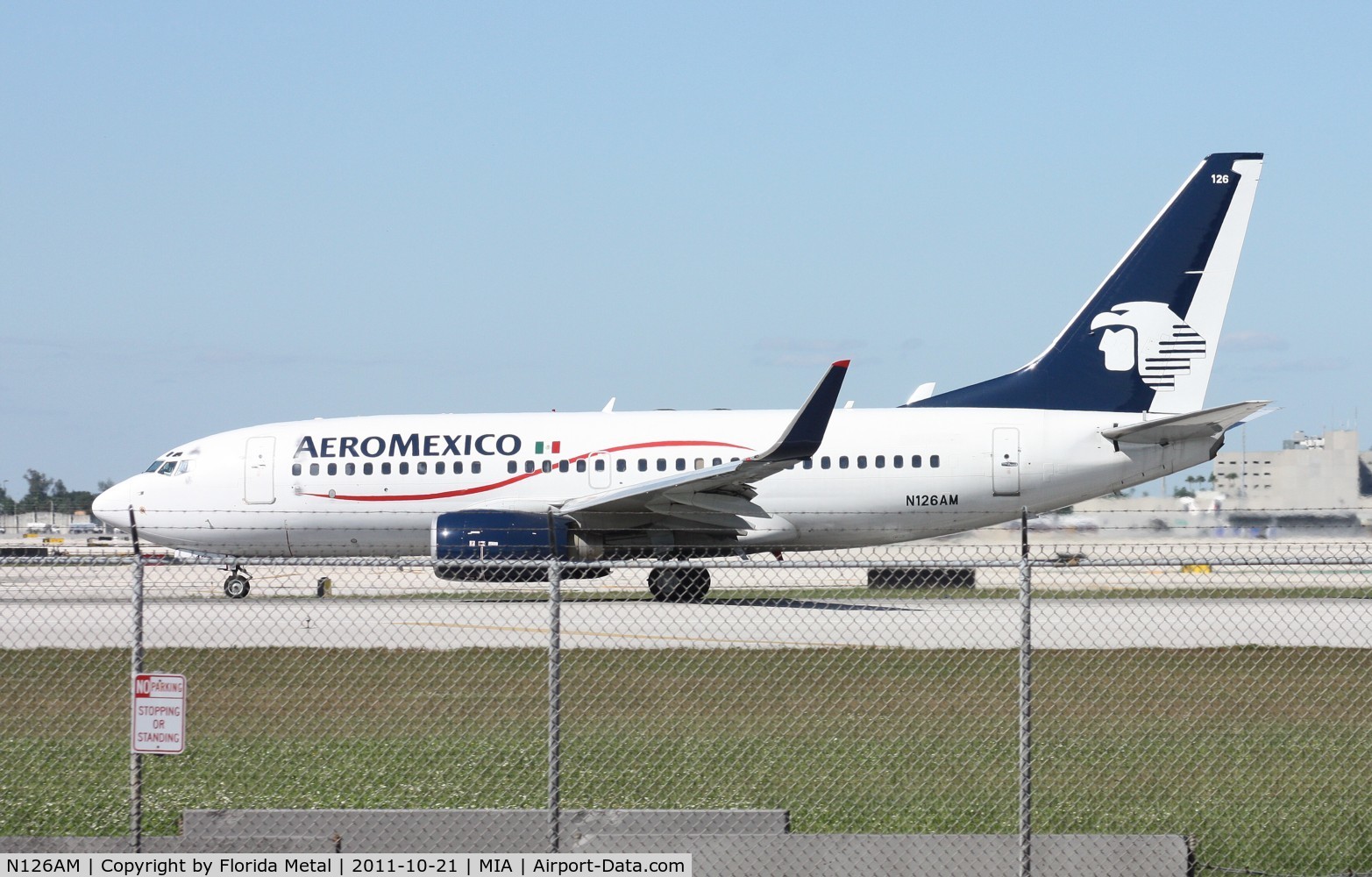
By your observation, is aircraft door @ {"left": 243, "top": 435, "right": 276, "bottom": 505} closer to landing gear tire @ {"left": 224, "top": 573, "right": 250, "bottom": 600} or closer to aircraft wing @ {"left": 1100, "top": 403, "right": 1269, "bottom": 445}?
landing gear tire @ {"left": 224, "top": 573, "right": 250, "bottom": 600}

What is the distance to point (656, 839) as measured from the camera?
Result: 7.12 meters

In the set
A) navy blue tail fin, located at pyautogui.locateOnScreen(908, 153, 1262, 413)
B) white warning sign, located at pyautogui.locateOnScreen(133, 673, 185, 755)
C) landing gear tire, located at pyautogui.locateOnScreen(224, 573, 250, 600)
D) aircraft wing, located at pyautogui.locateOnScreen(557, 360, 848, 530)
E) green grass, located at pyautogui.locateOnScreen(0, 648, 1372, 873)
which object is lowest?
green grass, located at pyautogui.locateOnScreen(0, 648, 1372, 873)

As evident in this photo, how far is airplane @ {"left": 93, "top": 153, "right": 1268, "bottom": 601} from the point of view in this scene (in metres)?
24.1

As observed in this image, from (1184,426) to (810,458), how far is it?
6.25m

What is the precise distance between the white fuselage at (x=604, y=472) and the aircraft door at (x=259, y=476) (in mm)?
25

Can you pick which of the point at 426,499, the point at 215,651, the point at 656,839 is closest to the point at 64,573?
the point at 426,499

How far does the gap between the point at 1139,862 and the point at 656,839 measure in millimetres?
2435

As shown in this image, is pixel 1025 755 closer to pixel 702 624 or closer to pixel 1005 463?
pixel 702 624

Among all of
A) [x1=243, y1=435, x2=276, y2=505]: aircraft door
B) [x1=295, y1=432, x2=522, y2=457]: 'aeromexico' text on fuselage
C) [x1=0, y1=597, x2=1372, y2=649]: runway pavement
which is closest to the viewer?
[x1=0, y1=597, x2=1372, y2=649]: runway pavement

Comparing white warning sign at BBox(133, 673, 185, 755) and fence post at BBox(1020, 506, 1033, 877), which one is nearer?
fence post at BBox(1020, 506, 1033, 877)

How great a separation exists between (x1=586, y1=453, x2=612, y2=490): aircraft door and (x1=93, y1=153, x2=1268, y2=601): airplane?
0.02 metres

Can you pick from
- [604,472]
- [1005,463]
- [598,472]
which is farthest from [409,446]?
[1005,463]

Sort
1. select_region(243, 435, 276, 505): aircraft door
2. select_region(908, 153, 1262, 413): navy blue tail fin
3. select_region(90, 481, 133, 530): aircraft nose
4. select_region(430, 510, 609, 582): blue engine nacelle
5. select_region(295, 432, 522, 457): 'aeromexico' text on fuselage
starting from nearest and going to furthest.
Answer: select_region(430, 510, 609, 582): blue engine nacelle, select_region(908, 153, 1262, 413): navy blue tail fin, select_region(295, 432, 522, 457): 'aeromexico' text on fuselage, select_region(243, 435, 276, 505): aircraft door, select_region(90, 481, 133, 530): aircraft nose

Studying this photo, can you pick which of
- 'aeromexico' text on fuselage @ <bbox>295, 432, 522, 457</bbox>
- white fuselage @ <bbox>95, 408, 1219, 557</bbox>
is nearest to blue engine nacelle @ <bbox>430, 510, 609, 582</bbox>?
white fuselage @ <bbox>95, 408, 1219, 557</bbox>
